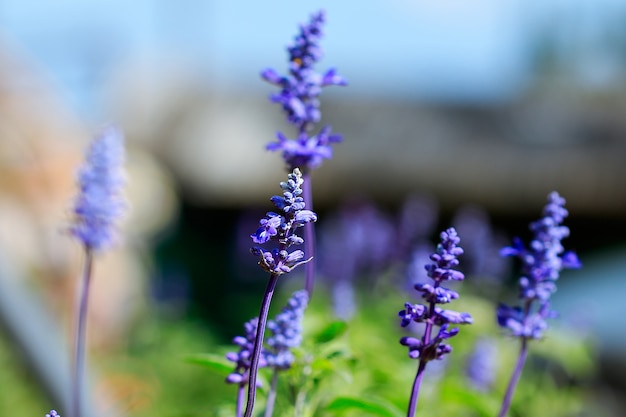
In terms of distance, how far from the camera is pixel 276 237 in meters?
1.12

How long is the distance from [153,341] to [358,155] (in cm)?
608

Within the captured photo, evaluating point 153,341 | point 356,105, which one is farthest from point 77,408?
point 356,105

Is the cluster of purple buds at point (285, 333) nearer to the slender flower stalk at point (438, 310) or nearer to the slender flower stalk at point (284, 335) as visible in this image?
the slender flower stalk at point (284, 335)

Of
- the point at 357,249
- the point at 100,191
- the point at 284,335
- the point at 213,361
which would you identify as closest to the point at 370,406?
the point at 284,335

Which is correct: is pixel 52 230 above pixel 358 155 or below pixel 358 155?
below

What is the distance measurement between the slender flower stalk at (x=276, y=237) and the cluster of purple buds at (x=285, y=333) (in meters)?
0.32

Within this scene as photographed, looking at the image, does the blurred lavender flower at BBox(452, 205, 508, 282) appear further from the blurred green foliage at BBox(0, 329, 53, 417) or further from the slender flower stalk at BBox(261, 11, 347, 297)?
the slender flower stalk at BBox(261, 11, 347, 297)

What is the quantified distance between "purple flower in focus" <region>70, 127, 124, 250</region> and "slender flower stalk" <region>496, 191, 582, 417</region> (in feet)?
2.37

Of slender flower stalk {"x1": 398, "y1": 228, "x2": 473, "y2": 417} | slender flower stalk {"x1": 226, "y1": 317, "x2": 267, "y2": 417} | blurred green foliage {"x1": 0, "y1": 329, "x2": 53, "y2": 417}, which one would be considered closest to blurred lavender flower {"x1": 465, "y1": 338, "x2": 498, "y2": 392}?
slender flower stalk {"x1": 226, "y1": 317, "x2": 267, "y2": 417}

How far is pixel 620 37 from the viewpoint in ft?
52.9

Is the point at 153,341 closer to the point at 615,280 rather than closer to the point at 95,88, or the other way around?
the point at 615,280

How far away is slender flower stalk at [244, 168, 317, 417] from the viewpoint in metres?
1.08

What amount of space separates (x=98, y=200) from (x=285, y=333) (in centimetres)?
54

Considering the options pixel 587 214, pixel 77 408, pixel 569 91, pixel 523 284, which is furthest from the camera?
pixel 569 91
